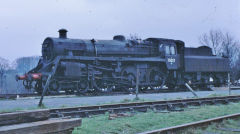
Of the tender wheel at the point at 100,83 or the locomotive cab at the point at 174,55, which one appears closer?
the tender wheel at the point at 100,83

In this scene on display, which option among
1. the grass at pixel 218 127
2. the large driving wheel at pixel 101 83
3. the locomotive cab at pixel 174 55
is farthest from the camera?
the locomotive cab at pixel 174 55

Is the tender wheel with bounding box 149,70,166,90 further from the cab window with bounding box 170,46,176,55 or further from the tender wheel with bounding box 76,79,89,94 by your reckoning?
the tender wheel with bounding box 76,79,89,94

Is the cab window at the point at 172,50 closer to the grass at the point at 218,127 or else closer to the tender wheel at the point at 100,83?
the tender wheel at the point at 100,83

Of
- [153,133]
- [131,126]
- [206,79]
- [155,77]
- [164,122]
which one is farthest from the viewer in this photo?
[206,79]

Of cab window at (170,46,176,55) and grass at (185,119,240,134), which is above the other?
cab window at (170,46,176,55)

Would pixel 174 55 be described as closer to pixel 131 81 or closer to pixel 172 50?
pixel 172 50

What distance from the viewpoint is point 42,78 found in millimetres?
16422

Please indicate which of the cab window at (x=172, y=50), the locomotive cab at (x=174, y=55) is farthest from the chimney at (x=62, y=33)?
the cab window at (x=172, y=50)

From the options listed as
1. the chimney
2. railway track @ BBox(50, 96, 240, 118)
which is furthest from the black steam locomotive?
railway track @ BBox(50, 96, 240, 118)

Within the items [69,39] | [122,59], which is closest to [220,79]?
[122,59]

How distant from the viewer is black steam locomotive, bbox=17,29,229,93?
17.0 meters

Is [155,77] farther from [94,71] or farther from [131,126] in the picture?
[131,126]

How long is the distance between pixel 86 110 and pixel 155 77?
43.8 ft

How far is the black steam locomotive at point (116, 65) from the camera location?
667 inches
